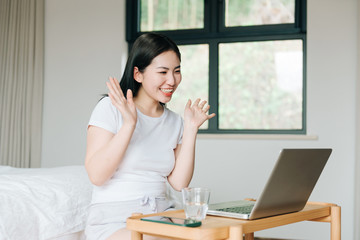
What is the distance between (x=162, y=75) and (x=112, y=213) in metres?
0.51

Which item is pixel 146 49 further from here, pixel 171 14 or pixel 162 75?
pixel 171 14

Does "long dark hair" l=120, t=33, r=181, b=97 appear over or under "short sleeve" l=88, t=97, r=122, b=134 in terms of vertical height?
over

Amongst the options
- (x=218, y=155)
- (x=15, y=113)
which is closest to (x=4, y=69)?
(x=15, y=113)

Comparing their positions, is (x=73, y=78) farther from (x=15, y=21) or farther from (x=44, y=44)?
(x=15, y=21)

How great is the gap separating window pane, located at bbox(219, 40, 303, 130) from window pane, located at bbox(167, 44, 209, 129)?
0.43 ft

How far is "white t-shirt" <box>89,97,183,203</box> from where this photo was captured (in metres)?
1.65

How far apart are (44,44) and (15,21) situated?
1.06 ft

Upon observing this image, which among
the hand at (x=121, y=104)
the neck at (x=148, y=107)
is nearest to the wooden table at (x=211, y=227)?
the hand at (x=121, y=104)

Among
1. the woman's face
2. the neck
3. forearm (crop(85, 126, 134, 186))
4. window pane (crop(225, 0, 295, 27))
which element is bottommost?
forearm (crop(85, 126, 134, 186))

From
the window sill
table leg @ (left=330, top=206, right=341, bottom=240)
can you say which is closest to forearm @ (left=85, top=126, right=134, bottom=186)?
table leg @ (left=330, top=206, right=341, bottom=240)

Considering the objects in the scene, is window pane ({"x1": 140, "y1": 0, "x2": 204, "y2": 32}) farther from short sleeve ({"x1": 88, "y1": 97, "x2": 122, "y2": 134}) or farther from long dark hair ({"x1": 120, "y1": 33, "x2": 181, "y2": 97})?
short sleeve ({"x1": 88, "y1": 97, "x2": 122, "y2": 134})

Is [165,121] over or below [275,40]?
below

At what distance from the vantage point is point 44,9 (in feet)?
14.8

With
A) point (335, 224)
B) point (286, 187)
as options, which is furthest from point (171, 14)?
point (286, 187)
